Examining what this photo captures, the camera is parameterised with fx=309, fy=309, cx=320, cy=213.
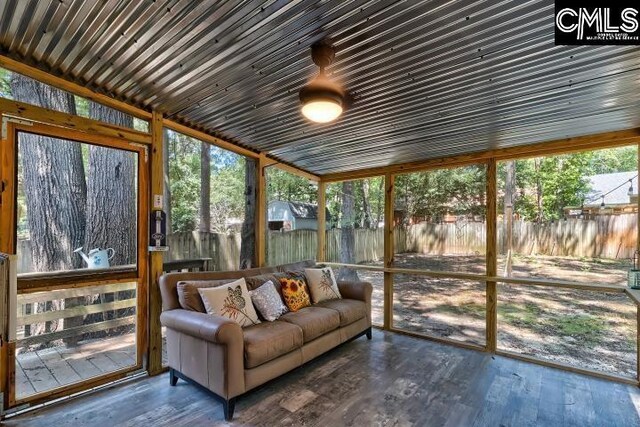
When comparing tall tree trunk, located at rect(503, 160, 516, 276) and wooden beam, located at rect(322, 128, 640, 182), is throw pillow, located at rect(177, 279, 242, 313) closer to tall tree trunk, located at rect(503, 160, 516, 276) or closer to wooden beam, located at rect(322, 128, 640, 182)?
wooden beam, located at rect(322, 128, 640, 182)

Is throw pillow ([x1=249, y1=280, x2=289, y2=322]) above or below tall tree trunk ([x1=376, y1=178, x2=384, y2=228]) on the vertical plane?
below

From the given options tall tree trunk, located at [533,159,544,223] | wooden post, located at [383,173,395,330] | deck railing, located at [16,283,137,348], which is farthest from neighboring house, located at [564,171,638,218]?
deck railing, located at [16,283,137,348]

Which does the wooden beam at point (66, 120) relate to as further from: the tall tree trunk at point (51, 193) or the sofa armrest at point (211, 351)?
the sofa armrest at point (211, 351)

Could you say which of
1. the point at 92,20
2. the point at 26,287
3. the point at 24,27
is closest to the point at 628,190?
the point at 92,20

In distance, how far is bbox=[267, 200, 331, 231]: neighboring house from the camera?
387 inches

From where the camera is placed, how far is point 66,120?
2.46m

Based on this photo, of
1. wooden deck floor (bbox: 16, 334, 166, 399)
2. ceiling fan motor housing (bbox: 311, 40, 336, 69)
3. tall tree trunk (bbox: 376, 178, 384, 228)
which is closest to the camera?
ceiling fan motor housing (bbox: 311, 40, 336, 69)

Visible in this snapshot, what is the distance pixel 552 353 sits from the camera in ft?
11.0

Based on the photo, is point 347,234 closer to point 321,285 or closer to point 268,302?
point 321,285

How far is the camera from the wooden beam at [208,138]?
3188 mm

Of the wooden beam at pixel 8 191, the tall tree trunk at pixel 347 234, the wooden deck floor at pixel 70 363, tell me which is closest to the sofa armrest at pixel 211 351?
the wooden deck floor at pixel 70 363

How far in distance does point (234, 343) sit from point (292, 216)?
25.6 feet

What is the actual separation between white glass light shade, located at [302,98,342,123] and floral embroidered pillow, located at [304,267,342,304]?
218cm
